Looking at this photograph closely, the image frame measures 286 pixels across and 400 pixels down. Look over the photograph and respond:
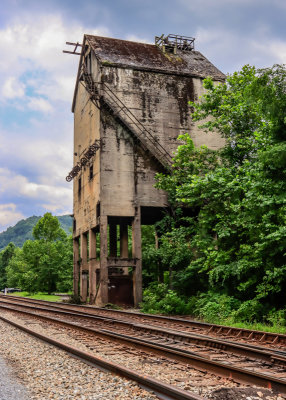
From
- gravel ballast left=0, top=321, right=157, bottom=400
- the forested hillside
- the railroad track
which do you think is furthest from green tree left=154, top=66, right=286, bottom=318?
gravel ballast left=0, top=321, right=157, bottom=400

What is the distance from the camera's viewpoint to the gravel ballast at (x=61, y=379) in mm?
5562

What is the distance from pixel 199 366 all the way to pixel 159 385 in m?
1.76

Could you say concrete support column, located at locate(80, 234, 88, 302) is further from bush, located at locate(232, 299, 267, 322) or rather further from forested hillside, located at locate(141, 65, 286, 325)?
bush, located at locate(232, 299, 267, 322)

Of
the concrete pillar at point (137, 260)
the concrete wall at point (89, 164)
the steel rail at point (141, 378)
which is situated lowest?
the steel rail at point (141, 378)

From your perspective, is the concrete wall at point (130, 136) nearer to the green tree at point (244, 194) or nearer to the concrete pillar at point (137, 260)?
the concrete pillar at point (137, 260)

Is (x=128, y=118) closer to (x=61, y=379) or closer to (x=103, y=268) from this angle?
(x=103, y=268)

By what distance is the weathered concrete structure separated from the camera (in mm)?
24194

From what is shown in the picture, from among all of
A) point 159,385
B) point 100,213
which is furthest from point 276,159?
point 100,213

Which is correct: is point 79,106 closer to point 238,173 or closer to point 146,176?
point 146,176

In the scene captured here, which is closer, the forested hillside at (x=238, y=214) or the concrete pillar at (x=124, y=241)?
the forested hillside at (x=238, y=214)

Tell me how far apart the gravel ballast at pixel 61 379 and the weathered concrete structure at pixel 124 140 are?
49.2 ft

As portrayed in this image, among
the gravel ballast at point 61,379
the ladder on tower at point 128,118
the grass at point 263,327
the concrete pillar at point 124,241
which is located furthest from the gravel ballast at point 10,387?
the concrete pillar at point 124,241

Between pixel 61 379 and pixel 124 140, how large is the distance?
19999 millimetres

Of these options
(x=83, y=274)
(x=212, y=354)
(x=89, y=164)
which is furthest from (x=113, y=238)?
(x=212, y=354)
